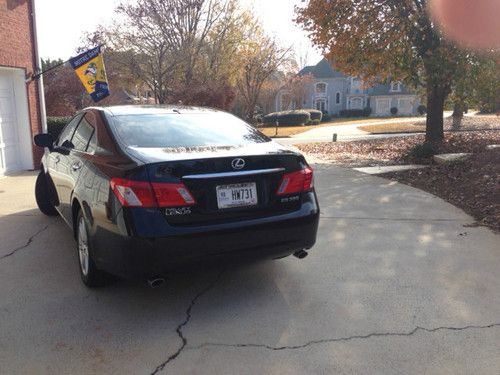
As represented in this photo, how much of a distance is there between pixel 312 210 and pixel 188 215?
1089mm

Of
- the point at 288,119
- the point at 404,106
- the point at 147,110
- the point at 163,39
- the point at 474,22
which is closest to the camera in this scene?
the point at 147,110

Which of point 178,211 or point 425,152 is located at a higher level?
point 178,211

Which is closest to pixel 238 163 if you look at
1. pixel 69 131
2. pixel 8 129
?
pixel 69 131

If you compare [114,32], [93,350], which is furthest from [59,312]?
[114,32]

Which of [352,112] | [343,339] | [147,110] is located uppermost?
[147,110]

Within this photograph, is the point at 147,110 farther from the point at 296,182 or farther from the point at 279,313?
the point at 279,313

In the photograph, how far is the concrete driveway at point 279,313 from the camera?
279 cm

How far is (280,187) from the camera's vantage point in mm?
3521

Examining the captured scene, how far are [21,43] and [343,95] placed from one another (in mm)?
56316

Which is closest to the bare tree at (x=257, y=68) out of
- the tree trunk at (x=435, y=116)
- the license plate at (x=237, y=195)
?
the tree trunk at (x=435, y=116)

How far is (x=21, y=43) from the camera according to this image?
1009cm

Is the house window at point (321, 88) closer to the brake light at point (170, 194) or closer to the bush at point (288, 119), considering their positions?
the bush at point (288, 119)

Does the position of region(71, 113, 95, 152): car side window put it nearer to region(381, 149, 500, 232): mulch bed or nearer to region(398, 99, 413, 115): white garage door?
region(381, 149, 500, 232): mulch bed

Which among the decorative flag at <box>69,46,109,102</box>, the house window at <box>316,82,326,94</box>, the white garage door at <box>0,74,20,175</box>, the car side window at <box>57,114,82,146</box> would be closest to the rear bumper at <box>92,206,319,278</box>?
the car side window at <box>57,114,82,146</box>
